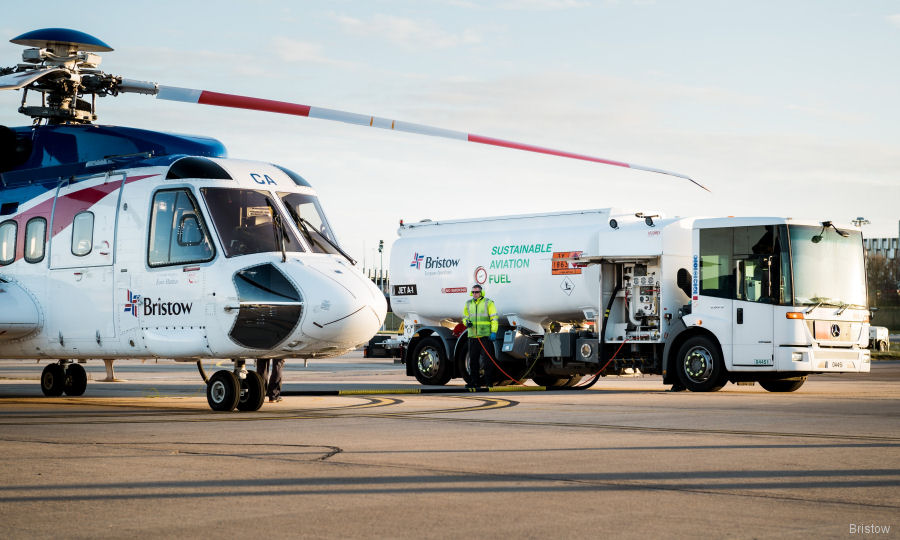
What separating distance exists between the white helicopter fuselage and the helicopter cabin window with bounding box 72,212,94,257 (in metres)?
0.02

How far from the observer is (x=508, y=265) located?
78.7ft

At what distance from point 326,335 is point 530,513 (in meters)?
7.15

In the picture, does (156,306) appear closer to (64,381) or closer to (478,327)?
(64,381)

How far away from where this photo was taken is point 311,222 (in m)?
14.6

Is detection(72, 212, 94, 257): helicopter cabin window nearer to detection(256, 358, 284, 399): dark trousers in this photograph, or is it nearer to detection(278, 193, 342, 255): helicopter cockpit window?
detection(278, 193, 342, 255): helicopter cockpit window

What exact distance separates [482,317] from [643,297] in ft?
10.5

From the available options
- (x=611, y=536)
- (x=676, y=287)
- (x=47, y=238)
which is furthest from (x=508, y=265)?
(x=611, y=536)

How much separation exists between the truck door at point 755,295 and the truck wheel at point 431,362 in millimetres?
6985

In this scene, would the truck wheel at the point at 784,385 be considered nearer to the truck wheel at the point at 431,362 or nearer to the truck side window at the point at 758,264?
the truck side window at the point at 758,264

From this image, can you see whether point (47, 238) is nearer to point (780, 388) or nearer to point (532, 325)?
point (532, 325)

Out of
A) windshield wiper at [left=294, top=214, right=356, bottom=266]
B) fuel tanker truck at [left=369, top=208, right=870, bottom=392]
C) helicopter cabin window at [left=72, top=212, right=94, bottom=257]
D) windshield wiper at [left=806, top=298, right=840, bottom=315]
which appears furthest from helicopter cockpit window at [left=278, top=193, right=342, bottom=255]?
windshield wiper at [left=806, top=298, right=840, bottom=315]

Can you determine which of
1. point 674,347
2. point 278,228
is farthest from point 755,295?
point 278,228

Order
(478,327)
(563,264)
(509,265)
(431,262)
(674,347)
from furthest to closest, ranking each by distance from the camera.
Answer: (431,262) → (509,265) → (563,264) → (478,327) → (674,347)

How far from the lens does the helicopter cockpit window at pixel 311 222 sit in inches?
565
